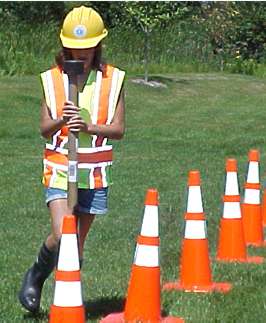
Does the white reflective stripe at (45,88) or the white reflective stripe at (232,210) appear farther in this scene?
the white reflective stripe at (232,210)

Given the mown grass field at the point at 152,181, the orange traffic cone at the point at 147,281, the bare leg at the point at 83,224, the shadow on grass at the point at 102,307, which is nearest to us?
the bare leg at the point at 83,224

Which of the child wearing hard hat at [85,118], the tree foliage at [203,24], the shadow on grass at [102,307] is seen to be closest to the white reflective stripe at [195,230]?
the shadow on grass at [102,307]

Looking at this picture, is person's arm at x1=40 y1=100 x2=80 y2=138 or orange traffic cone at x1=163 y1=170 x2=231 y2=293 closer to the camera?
person's arm at x1=40 y1=100 x2=80 y2=138

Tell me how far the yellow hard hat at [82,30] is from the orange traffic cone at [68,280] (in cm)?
98

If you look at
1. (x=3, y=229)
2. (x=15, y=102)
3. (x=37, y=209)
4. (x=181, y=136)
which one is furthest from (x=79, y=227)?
(x=15, y=102)

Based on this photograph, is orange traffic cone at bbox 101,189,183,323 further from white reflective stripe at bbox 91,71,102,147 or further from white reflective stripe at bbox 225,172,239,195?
white reflective stripe at bbox 225,172,239,195

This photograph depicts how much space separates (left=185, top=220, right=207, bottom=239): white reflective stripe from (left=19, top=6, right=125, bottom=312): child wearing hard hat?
5.53 feet

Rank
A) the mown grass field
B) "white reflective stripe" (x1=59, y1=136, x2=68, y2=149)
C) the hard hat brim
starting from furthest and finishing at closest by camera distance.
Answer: the mown grass field < "white reflective stripe" (x1=59, y1=136, x2=68, y2=149) < the hard hat brim

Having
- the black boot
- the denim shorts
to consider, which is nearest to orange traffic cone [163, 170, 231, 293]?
the black boot

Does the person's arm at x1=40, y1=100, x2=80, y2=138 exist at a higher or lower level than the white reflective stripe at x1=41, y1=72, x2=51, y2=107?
lower

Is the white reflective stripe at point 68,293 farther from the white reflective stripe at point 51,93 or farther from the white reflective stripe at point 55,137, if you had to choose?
the white reflective stripe at point 51,93

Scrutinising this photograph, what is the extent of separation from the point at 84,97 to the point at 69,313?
3.98 feet

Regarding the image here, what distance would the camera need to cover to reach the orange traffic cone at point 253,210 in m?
9.88

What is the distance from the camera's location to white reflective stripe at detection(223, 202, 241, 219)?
9.03m
